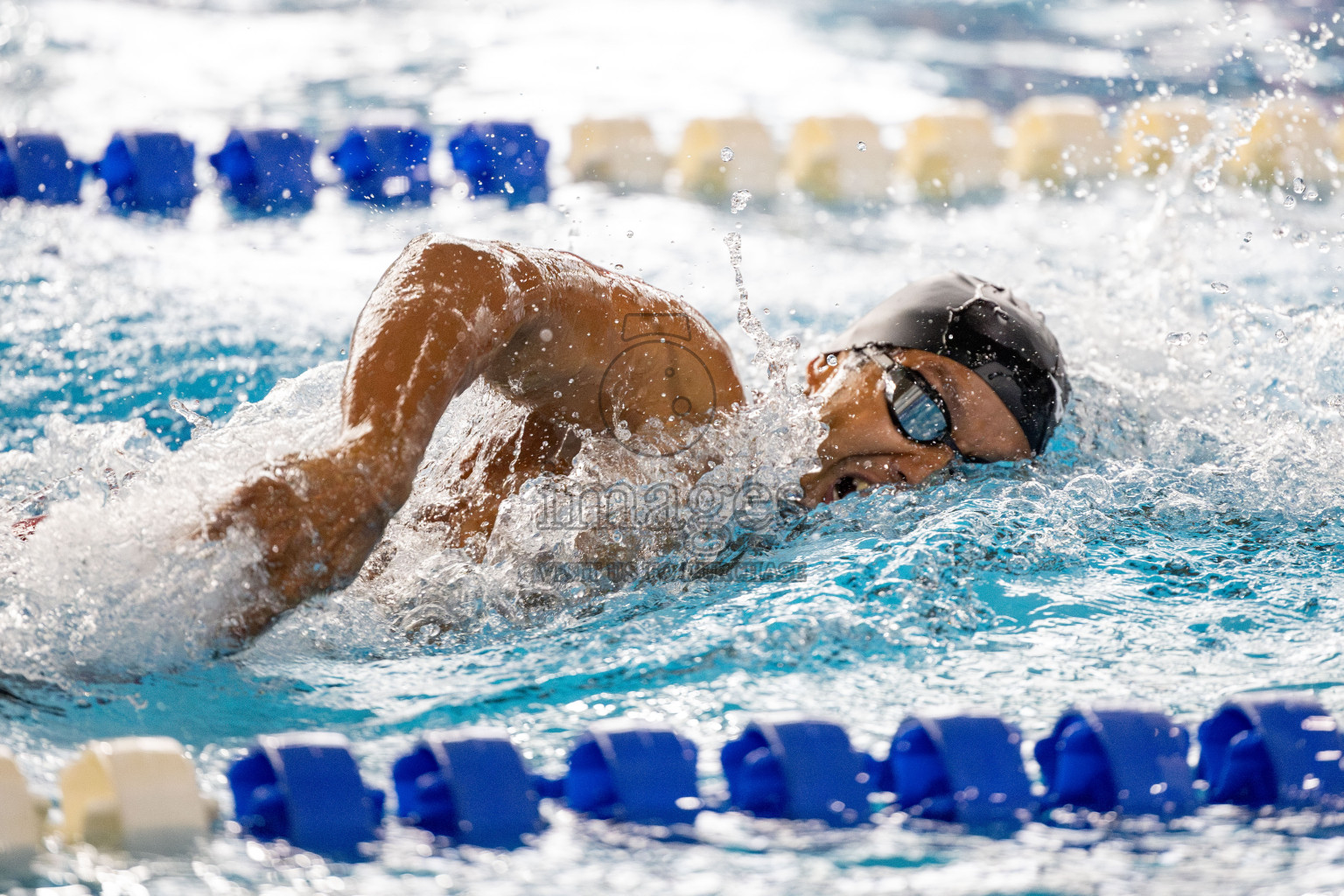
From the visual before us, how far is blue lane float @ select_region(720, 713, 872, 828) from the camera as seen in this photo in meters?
1.32

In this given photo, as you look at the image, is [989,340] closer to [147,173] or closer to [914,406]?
[914,406]

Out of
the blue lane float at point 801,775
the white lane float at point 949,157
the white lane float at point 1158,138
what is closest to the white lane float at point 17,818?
the blue lane float at point 801,775

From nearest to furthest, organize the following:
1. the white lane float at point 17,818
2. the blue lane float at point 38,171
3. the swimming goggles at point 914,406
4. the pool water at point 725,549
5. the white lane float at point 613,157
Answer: the white lane float at point 17,818 → the pool water at point 725,549 → the swimming goggles at point 914,406 → the blue lane float at point 38,171 → the white lane float at point 613,157

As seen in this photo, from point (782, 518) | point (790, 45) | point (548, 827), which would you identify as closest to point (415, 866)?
point (548, 827)

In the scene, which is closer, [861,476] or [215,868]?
[215,868]

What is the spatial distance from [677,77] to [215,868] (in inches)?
218

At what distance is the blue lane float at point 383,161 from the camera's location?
428cm

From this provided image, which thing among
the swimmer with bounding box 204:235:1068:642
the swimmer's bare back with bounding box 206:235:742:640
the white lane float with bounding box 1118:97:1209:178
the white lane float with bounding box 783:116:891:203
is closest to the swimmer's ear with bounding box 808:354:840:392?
the swimmer with bounding box 204:235:1068:642

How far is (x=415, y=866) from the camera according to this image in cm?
119

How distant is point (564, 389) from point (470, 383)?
0.31 m

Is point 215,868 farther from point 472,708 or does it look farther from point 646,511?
point 646,511

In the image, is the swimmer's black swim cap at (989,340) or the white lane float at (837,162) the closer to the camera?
the swimmer's black swim cap at (989,340)

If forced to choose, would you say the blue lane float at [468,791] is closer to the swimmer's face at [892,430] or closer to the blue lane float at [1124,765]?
the blue lane float at [1124,765]

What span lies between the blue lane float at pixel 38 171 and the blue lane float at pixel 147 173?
0.35 ft
